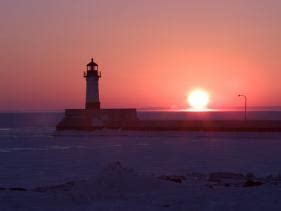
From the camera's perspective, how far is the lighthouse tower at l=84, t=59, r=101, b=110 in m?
53.9

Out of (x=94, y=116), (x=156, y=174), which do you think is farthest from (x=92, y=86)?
(x=156, y=174)

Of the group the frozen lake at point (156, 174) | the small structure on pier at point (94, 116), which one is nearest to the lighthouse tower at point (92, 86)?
the small structure on pier at point (94, 116)

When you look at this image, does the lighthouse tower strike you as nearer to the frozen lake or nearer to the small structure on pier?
the small structure on pier

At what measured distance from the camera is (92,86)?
176ft

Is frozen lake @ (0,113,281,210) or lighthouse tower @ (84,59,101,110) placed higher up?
lighthouse tower @ (84,59,101,110)

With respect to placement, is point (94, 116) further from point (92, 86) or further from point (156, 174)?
point (156, 174)

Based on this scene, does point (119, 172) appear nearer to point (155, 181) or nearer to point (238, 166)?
point (155, 181)

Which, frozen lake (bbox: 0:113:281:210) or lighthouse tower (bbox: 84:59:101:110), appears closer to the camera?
frozen lake (bbox: 0:113:281:210)

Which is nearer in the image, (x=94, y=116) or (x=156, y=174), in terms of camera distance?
(x=156, y=174)

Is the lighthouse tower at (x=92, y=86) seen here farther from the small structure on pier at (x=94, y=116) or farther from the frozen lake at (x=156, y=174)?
the frozen lake at (x=156, y=174)

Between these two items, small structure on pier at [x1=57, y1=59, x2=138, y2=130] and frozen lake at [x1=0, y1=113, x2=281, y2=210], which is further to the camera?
small structure on pier at [x1=57, y1=59, x2=138, y2=130]

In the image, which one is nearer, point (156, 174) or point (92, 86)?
point (156, 174)

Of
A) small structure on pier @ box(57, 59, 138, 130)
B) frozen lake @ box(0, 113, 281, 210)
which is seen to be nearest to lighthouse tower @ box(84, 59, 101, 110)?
small structure on pier @ box(57, 59, 138, 130)

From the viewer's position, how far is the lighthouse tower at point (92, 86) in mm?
53875
